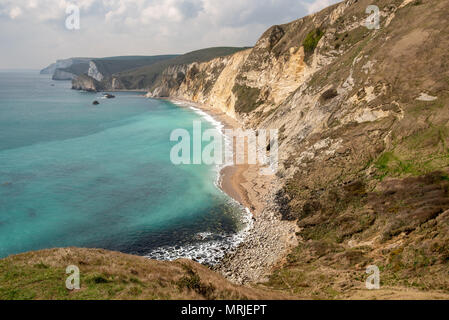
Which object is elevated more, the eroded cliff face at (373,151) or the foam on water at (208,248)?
the eroded cliff face at (373,151)

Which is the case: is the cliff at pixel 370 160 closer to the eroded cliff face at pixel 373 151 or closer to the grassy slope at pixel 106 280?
the eroded cliff face at pixel 373 151

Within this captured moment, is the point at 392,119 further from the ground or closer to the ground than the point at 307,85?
closer to the ground

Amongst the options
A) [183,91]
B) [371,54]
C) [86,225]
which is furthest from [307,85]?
[183,91]

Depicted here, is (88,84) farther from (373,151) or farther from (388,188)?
(388,188)

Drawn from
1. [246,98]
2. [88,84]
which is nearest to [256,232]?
[246,98]

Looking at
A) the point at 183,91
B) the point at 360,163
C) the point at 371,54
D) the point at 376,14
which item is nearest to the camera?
the point at 360,163

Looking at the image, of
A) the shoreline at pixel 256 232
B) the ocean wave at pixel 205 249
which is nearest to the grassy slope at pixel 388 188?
the shoreline at pixel 256 232
